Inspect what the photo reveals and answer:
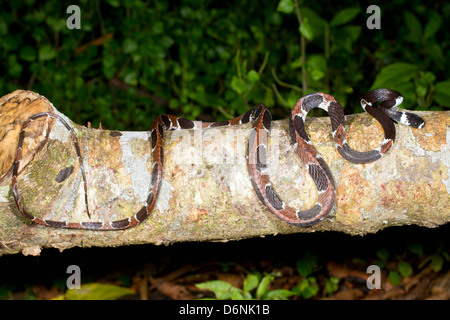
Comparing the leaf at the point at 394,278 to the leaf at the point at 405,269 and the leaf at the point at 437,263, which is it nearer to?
the leaf at the point at 405,269

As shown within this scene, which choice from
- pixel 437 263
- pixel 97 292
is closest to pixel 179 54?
Result: pixel 97 292

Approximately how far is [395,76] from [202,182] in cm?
242

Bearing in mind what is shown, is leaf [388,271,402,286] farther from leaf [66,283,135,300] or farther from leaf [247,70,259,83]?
leaf [66,283,135,300]

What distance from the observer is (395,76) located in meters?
3.91

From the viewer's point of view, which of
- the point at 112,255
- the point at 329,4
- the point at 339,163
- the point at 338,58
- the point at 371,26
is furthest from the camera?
the point at 329,4

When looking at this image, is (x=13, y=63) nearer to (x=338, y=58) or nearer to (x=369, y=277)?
(x=338, y=58)

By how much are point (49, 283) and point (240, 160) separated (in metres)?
3.21

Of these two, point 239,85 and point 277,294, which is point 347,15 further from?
point 277,294

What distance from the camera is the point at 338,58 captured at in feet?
20.1

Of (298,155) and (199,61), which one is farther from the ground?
(199,61)

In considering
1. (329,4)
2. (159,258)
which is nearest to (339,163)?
(159,258)

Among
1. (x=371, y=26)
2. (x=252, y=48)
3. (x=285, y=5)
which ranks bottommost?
(x=285, y=5)

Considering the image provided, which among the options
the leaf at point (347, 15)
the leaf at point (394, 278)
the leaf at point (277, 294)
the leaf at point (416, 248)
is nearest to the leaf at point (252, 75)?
the leaf at point (347, 15)

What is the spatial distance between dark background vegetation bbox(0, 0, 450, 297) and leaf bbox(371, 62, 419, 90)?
1.85 feet
